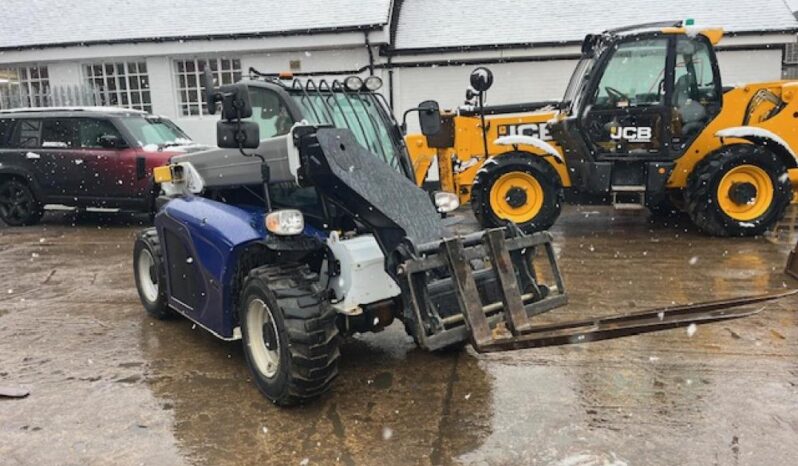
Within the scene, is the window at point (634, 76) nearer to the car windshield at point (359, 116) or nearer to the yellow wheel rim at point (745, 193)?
the yellow wheel rim at point (745, 193)

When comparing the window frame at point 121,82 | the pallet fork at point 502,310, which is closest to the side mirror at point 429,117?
the pallet fork at point 502,310

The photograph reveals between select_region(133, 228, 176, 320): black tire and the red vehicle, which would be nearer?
select_region(133, 228, 176, 320): black tire

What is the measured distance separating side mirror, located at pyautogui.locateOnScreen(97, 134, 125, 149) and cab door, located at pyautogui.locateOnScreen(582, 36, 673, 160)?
7.05 m

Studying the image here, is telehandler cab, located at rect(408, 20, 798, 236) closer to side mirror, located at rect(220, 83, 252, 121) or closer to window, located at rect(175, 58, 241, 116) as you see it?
side mirror, located at rect(220, 83, 252, 121)

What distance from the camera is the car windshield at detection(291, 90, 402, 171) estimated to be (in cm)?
462

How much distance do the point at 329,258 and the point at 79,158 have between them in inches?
320

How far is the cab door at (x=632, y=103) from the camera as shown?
8.09m

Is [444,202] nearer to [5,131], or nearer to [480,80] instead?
[480,80]

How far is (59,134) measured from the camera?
10.8 metres

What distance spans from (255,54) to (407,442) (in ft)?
42.8

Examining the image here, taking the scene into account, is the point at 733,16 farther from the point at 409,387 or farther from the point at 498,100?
the point at 409,387

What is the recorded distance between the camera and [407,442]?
3580 mm

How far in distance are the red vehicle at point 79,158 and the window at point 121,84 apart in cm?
485

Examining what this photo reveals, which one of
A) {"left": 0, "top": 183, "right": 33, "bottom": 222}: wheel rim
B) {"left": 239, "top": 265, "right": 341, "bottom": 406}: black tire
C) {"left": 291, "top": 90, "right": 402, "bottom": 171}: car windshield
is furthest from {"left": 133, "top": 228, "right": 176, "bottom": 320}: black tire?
{"left": 0, "top": 183, "right": 33, "bottom": 222}: wheel rim
